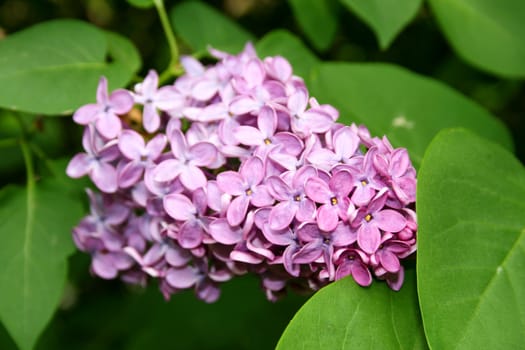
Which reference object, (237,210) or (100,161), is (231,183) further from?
(100,161)

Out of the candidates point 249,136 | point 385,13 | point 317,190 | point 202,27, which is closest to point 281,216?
point 317,190

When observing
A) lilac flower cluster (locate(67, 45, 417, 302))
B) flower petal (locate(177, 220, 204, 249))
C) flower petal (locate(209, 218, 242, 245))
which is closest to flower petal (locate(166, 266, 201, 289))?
lilac flower cluster (locate(67, 45, 417, 302))

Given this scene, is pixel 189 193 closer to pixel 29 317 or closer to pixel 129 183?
pixel 129 183

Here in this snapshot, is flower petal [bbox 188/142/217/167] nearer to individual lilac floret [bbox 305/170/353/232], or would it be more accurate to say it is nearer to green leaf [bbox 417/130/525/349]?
individual lilac floret [bbox 305/170/353/232]

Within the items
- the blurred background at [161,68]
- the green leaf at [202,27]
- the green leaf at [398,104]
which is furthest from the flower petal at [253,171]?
the blurred background at [161,68]

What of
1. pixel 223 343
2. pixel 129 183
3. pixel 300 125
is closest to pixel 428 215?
pixel 300 125

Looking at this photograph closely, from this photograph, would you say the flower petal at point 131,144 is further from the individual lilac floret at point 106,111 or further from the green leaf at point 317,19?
the green leaf at point 317,19
